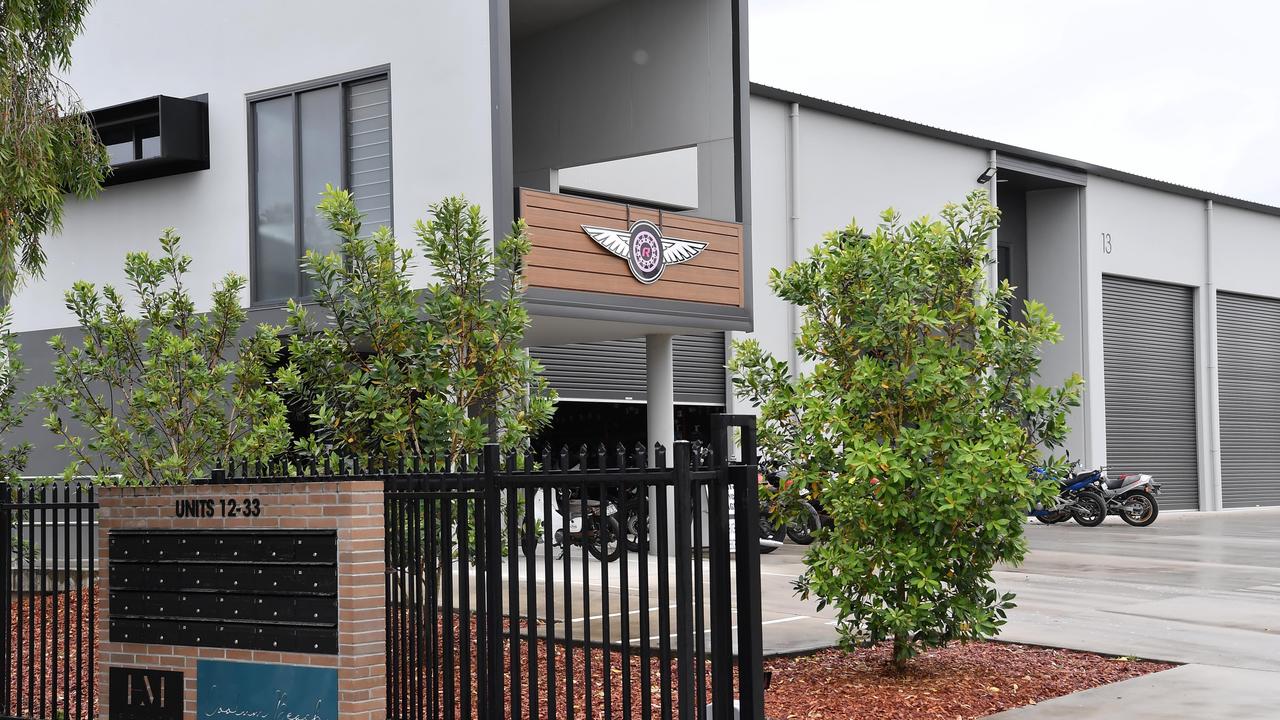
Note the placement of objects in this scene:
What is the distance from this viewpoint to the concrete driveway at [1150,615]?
848 centimetres

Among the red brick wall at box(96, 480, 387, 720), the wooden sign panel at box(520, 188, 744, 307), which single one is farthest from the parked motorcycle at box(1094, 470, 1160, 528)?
the red brick wall at box(96, 480, 387, 720)

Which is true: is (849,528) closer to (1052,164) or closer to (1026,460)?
(1026,460)

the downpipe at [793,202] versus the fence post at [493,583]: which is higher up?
the downpipe at [793,202]

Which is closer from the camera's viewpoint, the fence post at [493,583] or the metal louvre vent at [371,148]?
the fence post at [493,583]

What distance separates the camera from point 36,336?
714 inches

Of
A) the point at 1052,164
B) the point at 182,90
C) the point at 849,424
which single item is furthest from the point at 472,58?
the point at 1052,164

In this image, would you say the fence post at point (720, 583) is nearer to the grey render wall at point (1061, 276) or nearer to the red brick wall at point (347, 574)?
the red brick wall at point (347, 574)

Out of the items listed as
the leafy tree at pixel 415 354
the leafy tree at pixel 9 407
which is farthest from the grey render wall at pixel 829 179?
the leafy tree at pixel 415 354

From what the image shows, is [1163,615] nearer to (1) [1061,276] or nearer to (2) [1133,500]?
(2) [1133,500]

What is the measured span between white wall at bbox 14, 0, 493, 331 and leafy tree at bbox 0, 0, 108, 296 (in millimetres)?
2568

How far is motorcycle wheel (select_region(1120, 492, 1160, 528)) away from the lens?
1058 inches

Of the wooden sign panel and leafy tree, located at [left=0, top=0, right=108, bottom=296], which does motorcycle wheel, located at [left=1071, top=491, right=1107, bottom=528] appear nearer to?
the wooden sign panel

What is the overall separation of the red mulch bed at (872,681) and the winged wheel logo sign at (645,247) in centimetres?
625

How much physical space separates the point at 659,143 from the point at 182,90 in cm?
664
